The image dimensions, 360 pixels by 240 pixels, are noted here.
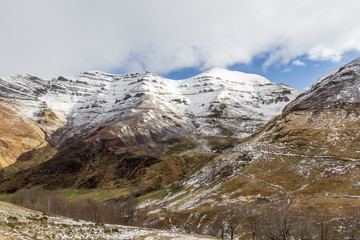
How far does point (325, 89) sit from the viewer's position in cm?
18325

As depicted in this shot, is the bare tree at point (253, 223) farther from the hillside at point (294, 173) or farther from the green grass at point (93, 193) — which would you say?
the green grass at point (93, 193)

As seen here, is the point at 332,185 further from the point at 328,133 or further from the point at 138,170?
the point at 138,170

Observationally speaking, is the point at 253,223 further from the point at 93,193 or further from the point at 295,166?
the point at 93,193

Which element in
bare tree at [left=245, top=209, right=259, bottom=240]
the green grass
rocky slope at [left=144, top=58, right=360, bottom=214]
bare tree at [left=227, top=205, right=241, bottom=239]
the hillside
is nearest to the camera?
bare tree at [left=245, top=209, right=259, bottom=240]

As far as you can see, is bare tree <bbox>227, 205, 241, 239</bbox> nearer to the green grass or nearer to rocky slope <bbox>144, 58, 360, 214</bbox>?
rocky slope <bbox>144, 58, 360, 214</bbox>

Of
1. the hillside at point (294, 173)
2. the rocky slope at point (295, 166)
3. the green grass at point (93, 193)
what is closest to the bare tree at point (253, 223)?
the hillside at point (294, 173)

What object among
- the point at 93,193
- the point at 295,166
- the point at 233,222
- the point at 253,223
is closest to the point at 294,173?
the point at 295,166

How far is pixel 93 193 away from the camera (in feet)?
551

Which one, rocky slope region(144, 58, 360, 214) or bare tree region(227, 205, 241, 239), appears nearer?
bare tree region(227, 205, 241, 239)

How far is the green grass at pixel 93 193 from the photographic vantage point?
15325cm

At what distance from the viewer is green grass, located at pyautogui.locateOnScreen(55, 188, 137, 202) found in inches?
6033

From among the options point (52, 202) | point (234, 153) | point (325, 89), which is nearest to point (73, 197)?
point (52, 202)

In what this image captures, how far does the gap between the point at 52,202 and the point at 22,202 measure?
1067 centimetres

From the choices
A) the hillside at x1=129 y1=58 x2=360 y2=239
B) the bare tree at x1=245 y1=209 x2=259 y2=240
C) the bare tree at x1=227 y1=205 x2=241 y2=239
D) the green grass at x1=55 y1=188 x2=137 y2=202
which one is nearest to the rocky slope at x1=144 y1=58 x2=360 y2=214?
the hillside at x1=129 y1=58 x2=360 y2=239
